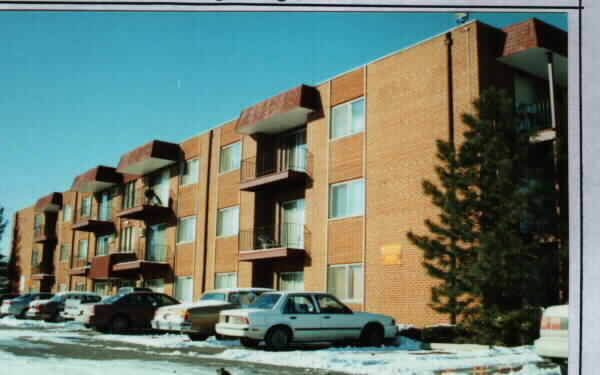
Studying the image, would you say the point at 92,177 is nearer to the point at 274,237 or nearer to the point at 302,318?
the point at 302,318

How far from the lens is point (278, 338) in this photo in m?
12.2

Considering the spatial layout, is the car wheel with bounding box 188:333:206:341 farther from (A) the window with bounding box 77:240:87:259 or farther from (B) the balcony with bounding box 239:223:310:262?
(B) the balcony with bounding box 239:223:310:262

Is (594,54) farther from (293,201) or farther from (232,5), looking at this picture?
(293,201)

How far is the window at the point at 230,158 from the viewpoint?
2100 centimetres

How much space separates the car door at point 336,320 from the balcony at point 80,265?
4.87m

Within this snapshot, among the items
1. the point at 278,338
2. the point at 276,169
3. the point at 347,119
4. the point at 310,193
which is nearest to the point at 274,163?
the point at 276,169

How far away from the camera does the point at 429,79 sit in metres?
14.6

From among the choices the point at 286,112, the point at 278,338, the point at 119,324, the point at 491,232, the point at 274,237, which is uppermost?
the point at 286,112

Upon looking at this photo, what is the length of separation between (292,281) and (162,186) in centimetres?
463

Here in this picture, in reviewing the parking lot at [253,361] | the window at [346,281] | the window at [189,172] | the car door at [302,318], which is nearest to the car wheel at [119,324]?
the window at [189,172]

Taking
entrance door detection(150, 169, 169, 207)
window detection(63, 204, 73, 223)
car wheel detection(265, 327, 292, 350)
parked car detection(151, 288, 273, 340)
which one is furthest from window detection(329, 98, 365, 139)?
window detection(63, 204, 73, 223)

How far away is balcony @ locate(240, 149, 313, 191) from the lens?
19.2 metres

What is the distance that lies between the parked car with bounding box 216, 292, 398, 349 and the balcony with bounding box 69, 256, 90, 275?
3225mm

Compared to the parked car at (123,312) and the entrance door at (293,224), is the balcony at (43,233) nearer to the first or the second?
the parked car at (123,312)
